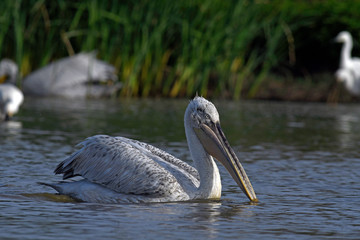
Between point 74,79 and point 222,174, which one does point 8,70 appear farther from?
point 222,174

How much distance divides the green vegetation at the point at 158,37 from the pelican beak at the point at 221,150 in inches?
307

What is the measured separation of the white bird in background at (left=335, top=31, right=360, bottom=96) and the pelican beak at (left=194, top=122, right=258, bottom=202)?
404 inches

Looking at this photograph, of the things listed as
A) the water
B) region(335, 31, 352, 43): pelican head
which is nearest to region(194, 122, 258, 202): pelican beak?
the water

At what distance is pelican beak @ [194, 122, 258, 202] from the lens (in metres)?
5.72

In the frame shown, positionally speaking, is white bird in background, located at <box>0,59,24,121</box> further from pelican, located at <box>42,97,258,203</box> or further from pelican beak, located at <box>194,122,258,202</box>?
pelican beak, located at <box>194,122,258,202</box>

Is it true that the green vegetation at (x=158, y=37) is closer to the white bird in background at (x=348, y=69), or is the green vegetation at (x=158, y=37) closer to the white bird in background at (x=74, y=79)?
the white bird in background at (x=74, y=79)

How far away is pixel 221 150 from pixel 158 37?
331 inches

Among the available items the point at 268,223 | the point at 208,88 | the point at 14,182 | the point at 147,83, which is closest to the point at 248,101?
the point at 208,88

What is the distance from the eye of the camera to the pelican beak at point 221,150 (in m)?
5.72

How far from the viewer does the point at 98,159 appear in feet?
19.1

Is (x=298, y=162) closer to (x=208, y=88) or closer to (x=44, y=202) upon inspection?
(x=44, y=202)

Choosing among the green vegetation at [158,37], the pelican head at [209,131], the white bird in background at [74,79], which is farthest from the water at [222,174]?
the green vegetation at [158,37]

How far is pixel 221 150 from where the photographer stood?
19.0 ft

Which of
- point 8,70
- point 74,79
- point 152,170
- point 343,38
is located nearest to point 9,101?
point 8,70
